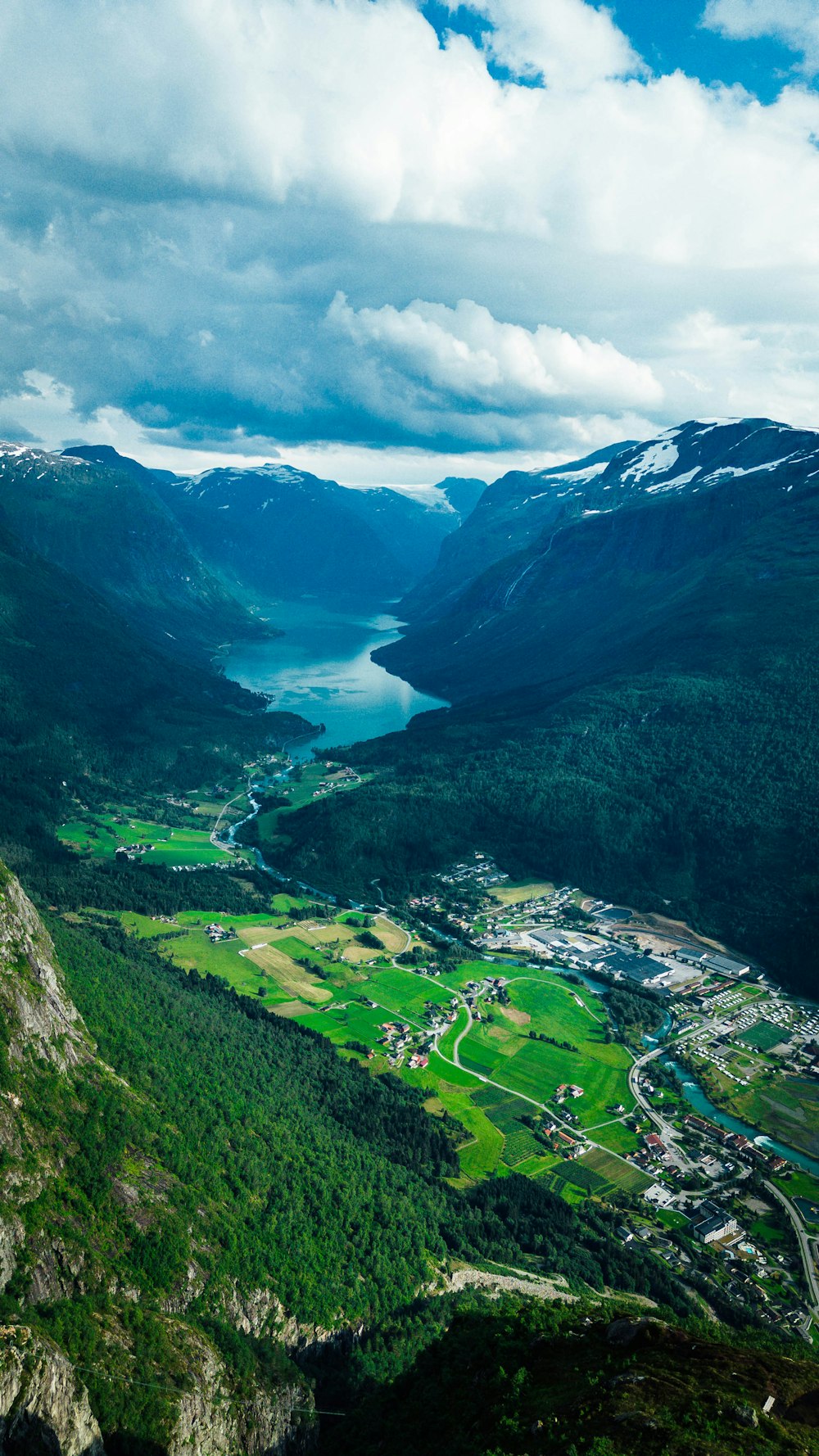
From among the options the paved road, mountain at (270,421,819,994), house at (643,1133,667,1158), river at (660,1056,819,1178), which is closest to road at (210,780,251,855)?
mountain at (270,421,819,994)

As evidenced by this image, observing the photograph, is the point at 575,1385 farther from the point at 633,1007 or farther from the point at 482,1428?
the point at 633,1007

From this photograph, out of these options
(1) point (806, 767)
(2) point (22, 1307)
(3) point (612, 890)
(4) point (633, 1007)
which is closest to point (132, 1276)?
(2) point (22, 1307)

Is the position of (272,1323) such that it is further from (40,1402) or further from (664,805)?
(664,805)

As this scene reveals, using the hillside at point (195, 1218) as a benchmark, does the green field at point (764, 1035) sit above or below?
below

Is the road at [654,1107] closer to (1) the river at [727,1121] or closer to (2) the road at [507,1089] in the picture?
(1) the river at [727,1121]

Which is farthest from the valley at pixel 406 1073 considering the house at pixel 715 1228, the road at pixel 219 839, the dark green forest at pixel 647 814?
the road at pixel 219 839
